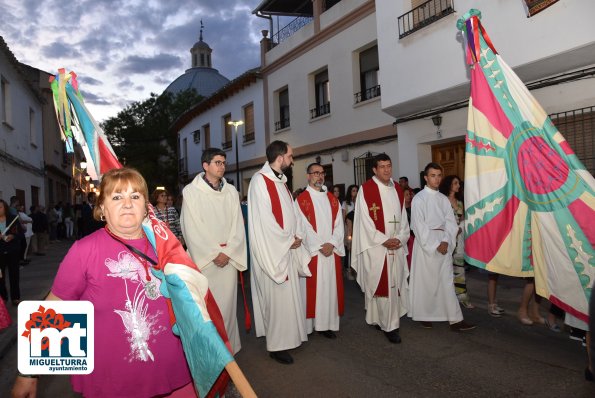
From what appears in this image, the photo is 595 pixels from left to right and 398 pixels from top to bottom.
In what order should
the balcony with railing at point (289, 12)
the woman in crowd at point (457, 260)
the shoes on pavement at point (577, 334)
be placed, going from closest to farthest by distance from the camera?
1. the shoes on pavement at point (577, 334)
2. the woman in crowd at point (457, 260)
3. the balcony with railing at point (289, 12)

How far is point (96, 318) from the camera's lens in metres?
2.07

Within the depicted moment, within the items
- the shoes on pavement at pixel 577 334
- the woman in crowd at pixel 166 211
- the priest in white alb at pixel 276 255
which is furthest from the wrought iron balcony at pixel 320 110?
the shoes on pavement at pixel 577 334

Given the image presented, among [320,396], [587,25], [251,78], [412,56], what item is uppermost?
[251,78]

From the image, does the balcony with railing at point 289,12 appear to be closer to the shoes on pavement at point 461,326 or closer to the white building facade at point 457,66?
the white building facade at point 457,66

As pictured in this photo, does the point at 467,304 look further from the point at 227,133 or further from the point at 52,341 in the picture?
the point at 227,133

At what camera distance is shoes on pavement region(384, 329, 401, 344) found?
500cm

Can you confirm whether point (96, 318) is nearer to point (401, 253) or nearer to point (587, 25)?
point (401, 253)

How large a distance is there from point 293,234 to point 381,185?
1.31m

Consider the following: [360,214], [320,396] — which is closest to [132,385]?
[320,396]

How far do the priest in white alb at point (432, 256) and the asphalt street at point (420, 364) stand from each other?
224 millimetres

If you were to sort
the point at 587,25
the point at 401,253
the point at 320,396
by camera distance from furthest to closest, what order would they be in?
the point at 587,25 → the point at 401,253 → the point at 320,396

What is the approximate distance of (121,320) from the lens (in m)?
2.12

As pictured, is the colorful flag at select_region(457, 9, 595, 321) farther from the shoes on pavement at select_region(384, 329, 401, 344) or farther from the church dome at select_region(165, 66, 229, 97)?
the church dome at select_region(165, 66, 229, 97)

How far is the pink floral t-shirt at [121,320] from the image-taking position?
2.07 m
